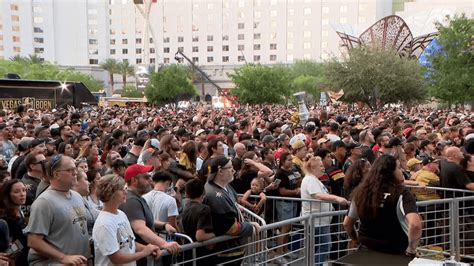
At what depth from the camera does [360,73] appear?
134ft

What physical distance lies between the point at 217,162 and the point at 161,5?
5128 inches

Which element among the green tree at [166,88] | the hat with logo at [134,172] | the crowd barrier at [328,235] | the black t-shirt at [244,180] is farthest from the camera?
the green tree at [166,88]

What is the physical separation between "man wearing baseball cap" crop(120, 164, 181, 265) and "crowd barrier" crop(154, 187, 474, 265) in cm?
82

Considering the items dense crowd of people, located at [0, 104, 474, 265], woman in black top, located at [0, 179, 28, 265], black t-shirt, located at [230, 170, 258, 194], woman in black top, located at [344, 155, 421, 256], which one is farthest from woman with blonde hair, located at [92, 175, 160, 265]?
black t-shirt, located at [230, 170, 258, 194]

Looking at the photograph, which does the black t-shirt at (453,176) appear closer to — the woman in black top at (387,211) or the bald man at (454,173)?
the bald man at (454,173)

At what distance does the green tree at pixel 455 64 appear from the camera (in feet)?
112

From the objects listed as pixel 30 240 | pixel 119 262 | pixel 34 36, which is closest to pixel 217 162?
pixel 119 262

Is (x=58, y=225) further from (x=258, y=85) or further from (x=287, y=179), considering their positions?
(x=258, y=85)

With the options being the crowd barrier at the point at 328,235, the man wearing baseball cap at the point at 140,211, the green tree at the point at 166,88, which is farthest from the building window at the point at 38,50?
the man wearing baseball cap at the point at 140,211

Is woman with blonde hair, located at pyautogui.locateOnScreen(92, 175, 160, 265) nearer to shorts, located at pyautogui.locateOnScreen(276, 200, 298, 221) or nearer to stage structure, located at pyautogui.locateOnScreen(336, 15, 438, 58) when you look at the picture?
shorts, located at pyautogui.locateOnScreen(276, 200, 298, 221)

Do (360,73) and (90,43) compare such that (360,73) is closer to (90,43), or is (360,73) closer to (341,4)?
(341,4)

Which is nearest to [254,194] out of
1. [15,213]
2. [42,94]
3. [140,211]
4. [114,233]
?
[140,211]

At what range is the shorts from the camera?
8.06m

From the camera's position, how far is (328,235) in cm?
718
